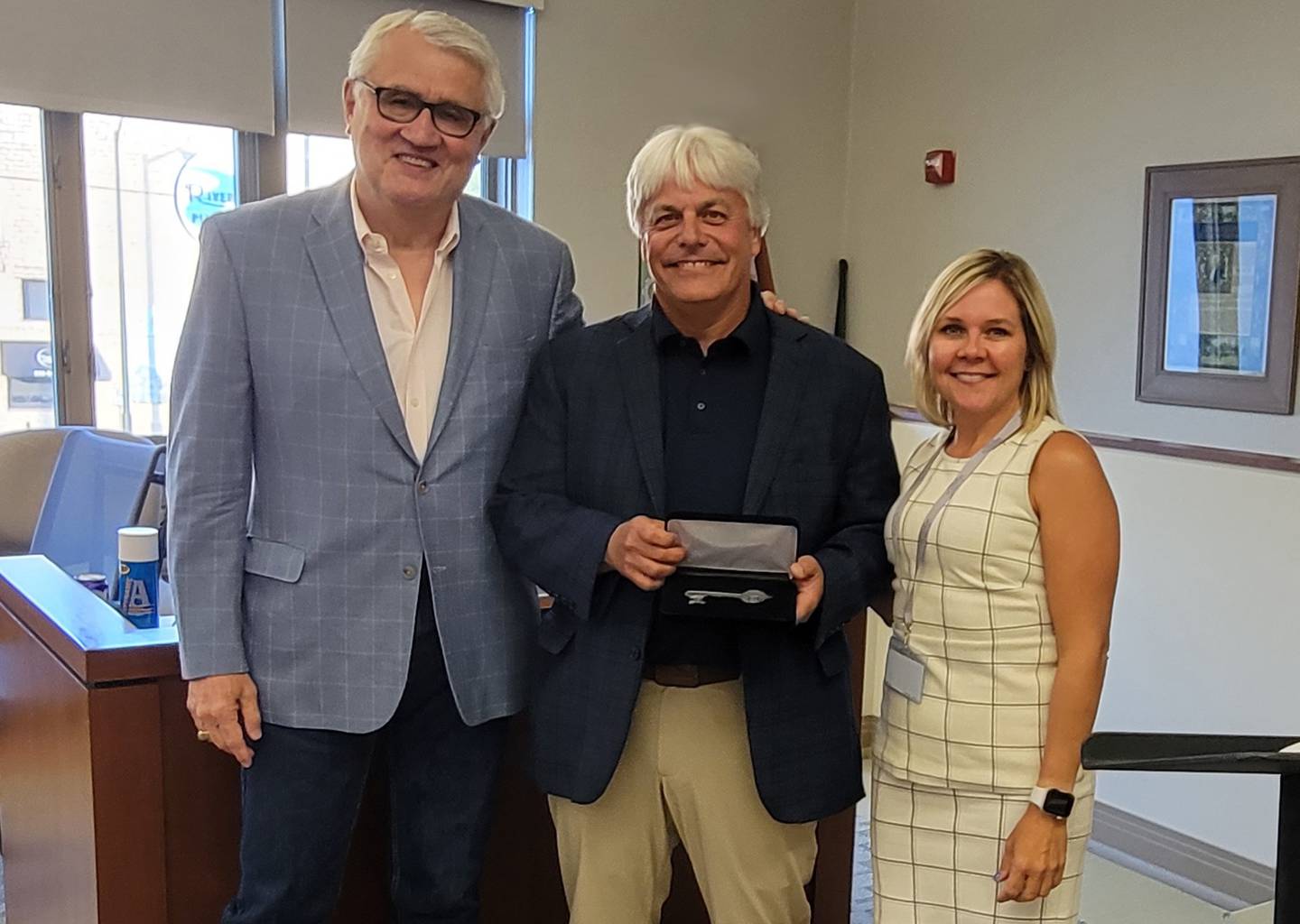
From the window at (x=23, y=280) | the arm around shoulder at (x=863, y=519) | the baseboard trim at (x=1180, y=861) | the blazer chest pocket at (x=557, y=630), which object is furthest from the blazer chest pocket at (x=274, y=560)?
the window at (x=23, y=280)

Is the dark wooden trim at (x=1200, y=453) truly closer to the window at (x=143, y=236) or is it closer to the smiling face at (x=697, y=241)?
the smiling face at (x=697, y=241)

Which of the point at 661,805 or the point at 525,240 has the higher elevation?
the point at 525,240

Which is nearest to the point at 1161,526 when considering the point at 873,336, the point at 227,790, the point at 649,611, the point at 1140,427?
the point at 1140,427

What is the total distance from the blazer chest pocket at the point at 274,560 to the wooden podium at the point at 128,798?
214 mm

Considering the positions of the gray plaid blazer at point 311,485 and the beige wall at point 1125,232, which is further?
the beige wall at point 1125,232

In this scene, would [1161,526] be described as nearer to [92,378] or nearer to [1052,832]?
[1052,832]

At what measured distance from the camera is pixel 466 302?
163cm

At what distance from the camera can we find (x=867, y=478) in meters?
1.61

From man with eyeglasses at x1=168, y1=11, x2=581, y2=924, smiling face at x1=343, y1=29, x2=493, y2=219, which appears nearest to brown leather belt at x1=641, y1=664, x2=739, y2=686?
man with eyeglasses at x1=168, y1=11, x2=581, y2=924

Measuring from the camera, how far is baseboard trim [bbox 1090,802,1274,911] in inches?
116

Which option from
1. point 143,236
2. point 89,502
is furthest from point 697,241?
point 143,236

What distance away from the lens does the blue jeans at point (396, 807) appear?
5.07ft

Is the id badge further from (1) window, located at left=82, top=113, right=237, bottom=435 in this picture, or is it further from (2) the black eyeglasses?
(1) window, located at left=82, top=113, right=237, bottom=435

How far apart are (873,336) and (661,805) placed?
11.3ft
